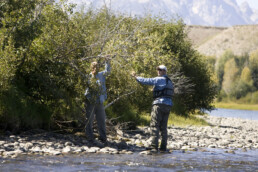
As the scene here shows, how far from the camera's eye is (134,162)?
393 inches

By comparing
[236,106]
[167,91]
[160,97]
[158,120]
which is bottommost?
[236,106]

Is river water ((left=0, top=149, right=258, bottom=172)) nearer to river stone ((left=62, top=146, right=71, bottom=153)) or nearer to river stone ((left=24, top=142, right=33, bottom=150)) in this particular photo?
river stone ((left=62, top=146, right=71, bottom=153))

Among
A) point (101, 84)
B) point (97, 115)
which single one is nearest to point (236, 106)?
point (97, 115)

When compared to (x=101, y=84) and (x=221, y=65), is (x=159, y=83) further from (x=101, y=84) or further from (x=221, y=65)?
(x=221, y=65)

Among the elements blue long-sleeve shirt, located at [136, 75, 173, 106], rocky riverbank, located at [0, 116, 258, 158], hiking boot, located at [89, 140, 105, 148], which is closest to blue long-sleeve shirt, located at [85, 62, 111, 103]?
blue long-sleeve shirt, located at [136, 75, 173, 106]

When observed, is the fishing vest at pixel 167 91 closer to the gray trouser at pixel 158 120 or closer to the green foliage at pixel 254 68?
the gray trouser at pixel 158 120

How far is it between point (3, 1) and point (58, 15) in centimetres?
190

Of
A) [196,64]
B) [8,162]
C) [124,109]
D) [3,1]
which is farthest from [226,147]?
[196,64]

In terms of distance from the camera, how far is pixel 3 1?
43.3ft

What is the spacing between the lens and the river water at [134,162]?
29.3ft

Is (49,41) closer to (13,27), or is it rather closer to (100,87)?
(13,27)

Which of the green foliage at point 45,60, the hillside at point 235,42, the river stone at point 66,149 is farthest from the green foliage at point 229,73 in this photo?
the river stone at point 66,149

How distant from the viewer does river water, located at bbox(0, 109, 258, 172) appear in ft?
29.3

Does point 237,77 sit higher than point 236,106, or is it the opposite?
point 237,77
